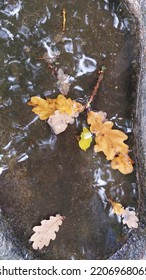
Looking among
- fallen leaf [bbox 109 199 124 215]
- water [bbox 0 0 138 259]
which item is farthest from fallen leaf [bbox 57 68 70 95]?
fallen leaf [bbox 109 199 124 215]

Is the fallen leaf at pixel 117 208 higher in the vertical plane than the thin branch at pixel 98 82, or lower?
lower

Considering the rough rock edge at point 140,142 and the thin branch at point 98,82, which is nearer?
the rough rock edge at point 140,142

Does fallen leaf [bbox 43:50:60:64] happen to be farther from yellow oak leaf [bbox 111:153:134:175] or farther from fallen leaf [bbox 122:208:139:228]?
fallen leaf [bbox 122:208:139:228]

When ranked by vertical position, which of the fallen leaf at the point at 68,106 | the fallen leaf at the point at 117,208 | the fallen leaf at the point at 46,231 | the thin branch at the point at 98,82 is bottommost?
the fallen leaf at the point at 46,231

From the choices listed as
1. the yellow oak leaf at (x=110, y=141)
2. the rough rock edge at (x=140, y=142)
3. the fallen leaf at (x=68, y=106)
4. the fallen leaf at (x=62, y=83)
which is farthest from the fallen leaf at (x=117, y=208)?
the fallen leaf at (x=62, y=83)

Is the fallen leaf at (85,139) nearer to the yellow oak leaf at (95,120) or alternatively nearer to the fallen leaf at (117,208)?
the yellow oak leaf at (95,120)
